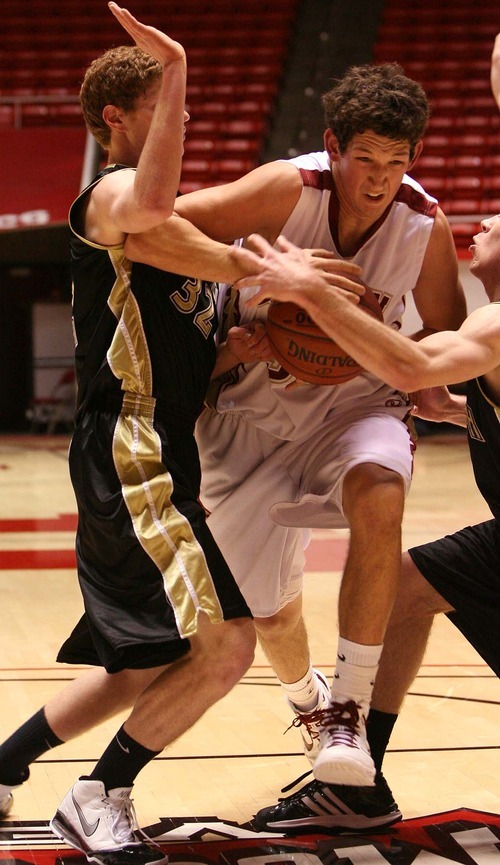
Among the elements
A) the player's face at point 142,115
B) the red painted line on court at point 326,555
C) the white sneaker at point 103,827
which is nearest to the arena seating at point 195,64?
the red painted line on court at point 326,555

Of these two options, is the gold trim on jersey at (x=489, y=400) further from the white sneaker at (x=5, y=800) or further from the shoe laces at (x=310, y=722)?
the white sneaker at (x=5, y=800)

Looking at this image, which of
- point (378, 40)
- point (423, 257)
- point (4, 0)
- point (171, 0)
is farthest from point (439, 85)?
point (423, 257)

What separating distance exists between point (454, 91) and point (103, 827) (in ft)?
49.5

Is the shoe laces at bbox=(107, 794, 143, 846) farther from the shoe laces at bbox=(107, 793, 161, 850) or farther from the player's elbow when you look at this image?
the player's elbow

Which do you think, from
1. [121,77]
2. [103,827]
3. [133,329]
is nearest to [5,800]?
[103,827]

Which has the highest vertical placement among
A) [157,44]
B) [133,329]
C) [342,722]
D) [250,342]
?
[157,44]

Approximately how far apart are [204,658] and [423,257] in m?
1.40

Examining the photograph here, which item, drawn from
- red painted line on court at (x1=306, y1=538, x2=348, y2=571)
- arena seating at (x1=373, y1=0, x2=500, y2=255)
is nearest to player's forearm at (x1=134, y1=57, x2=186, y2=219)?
red painted line on court at (x1=306, y1=538, x2=348, y2=571)

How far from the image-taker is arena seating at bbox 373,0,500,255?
50.0ft

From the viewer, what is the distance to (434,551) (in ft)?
11.4

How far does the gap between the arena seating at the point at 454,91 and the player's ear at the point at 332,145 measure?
11073 mm

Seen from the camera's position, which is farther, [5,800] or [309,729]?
[309,729]

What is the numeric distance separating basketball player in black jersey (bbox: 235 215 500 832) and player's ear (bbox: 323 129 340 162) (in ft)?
1.38

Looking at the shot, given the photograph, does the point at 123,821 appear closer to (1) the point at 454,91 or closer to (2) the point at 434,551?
(2) the point at 434,551
